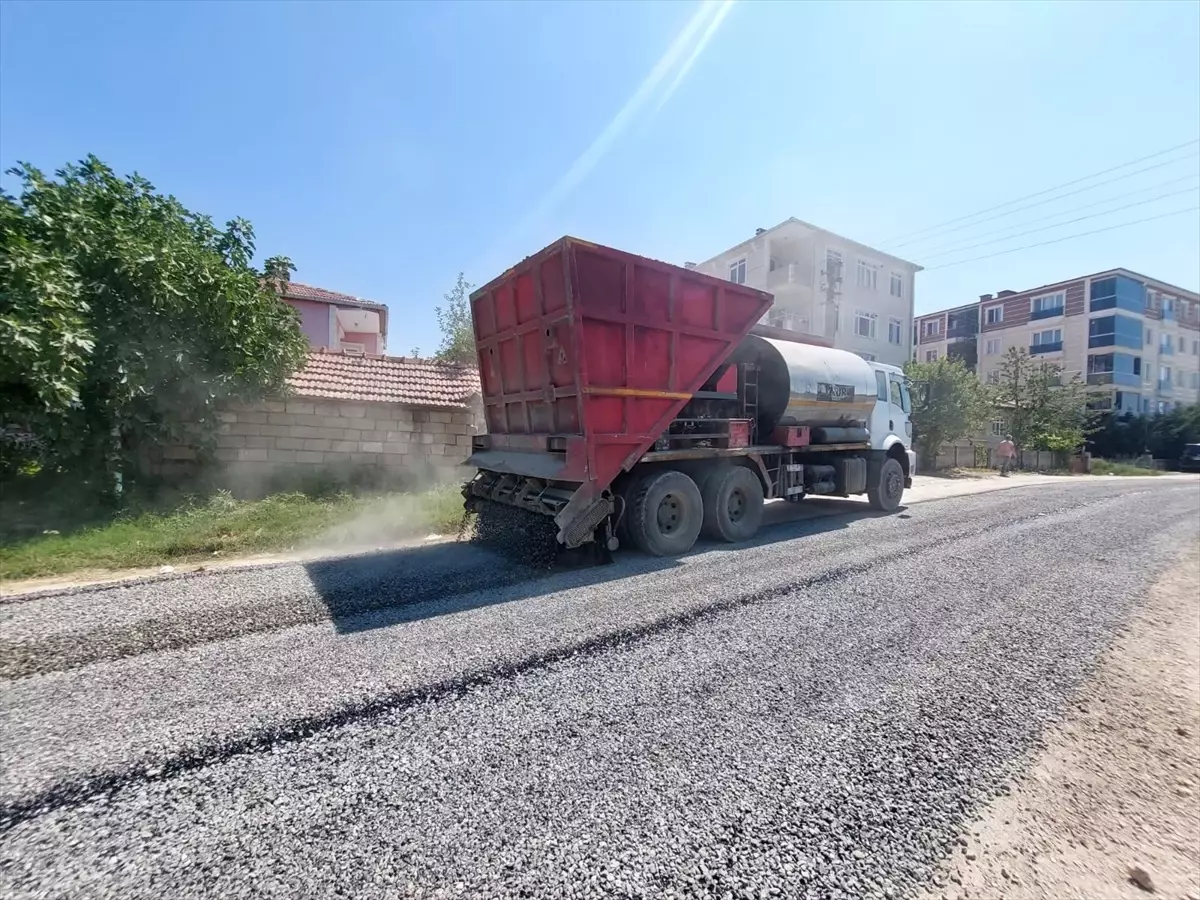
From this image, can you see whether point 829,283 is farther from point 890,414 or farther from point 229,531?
point 229,531

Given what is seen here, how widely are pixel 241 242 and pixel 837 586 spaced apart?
11.8 metres

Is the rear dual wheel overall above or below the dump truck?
below

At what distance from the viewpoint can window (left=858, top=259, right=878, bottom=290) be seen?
29.2 m

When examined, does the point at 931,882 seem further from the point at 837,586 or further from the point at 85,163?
the point at 85,163

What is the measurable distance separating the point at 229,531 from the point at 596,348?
599 cm

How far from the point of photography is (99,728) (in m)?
2.75

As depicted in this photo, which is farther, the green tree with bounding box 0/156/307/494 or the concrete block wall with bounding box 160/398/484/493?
the concrete block wall with bounding box 160/398/484/493

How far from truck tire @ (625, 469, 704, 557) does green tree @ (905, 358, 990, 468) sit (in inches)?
752

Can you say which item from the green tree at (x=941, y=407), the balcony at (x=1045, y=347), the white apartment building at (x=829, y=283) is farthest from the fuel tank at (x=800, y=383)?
the balcony at (x=1045, y=347)

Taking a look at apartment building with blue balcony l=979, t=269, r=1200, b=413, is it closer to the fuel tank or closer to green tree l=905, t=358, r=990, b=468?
green tree l=905, t=358, r=990, b=468

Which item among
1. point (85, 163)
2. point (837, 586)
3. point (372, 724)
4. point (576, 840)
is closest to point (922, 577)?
point (837, 586)

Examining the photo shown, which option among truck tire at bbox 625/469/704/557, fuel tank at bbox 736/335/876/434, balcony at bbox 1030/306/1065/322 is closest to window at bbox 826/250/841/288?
fuel tank at bbox 736/335/876/434

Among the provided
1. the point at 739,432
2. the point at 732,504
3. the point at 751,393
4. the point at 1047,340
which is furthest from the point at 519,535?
the point at 1047,340

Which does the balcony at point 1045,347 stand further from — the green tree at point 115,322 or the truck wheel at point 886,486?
the green tree at point 115,322
